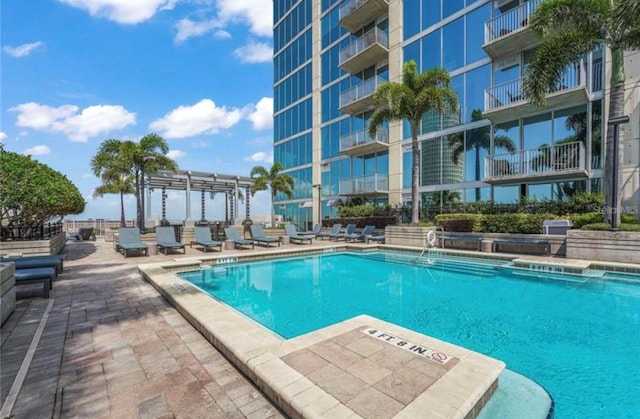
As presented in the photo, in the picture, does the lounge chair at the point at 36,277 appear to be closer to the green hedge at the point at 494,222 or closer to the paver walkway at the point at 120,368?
the paver walkway at the point at 120,368

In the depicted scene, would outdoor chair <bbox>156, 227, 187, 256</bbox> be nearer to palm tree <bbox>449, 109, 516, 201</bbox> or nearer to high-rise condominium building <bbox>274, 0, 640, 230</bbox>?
high-rise condominium building <bbox>274, 0, 640, 230</bbox>

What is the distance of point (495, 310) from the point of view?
19.1 feet

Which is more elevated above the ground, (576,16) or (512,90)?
(576,16)

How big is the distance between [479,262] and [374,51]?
15659 millimetres

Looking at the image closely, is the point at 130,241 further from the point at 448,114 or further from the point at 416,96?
the point at 448,114

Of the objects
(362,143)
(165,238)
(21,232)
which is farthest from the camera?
(362,143)

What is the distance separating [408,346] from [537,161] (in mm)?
13501

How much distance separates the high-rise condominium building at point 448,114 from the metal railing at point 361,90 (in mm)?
90

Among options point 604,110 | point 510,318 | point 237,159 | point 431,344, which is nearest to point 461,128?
point 604,110

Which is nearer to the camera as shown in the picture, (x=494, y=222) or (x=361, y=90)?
(x=494, y=222)

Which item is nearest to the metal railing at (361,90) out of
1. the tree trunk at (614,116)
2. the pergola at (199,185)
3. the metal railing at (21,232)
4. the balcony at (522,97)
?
the balcony at (522,97)

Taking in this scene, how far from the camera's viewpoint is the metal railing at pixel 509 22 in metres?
13.3

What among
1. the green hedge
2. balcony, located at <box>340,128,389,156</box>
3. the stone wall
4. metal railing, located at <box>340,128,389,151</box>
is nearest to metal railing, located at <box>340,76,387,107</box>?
metal railing, located at <box>340,128,389,151</box>

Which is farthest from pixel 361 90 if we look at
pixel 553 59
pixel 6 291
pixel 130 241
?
pixel 6 291
